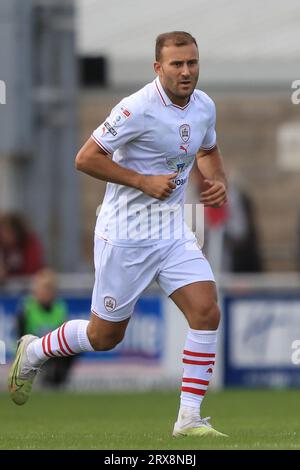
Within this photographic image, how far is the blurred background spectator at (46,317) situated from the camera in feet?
58.5

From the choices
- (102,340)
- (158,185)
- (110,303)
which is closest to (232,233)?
(102,340)

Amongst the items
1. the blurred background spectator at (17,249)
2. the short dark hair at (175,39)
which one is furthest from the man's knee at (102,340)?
the blurred background spectator at (17,249)

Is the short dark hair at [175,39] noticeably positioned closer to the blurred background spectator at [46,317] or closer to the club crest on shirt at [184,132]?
the club crest on shirt at [184,132]

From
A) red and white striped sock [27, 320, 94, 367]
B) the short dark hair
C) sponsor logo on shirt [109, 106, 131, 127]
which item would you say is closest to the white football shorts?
red and white striped sock [27, 320, 94, 367]

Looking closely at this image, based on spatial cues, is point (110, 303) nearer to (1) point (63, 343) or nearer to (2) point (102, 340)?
(2) point (102, 340)

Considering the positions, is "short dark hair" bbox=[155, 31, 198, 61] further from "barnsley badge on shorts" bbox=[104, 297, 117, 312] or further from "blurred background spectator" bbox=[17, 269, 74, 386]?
"blurred background spectator" bbox=[17, 269, 74, 386]

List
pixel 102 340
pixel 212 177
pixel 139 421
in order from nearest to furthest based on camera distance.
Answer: pixel 102 340 → pixel 212 177 → pixel 139 421

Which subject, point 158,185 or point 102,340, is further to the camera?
point 102,340

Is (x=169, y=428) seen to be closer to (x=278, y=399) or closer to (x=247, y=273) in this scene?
(x=278, y=399)

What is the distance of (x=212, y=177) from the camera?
9.97 metres

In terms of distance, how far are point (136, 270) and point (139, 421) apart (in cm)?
293

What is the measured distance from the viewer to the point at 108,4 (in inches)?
822

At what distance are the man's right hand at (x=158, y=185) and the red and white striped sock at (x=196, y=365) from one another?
894mm
